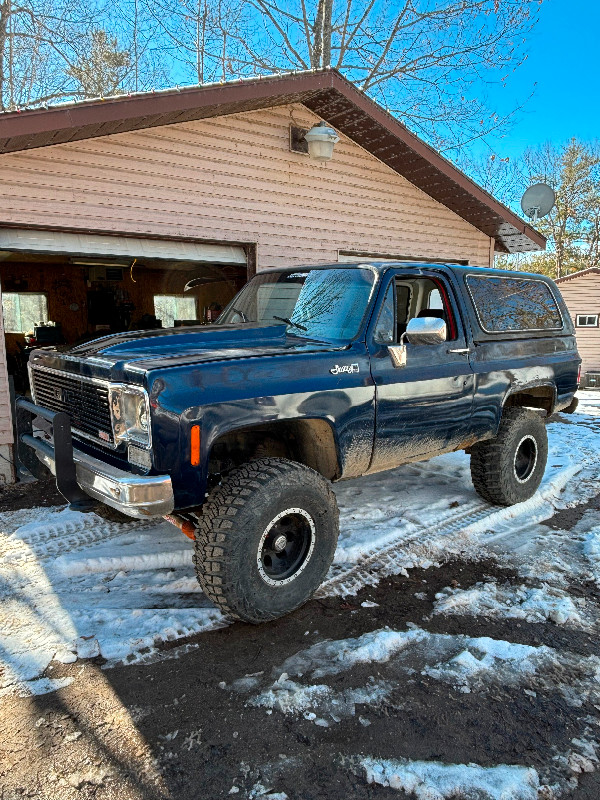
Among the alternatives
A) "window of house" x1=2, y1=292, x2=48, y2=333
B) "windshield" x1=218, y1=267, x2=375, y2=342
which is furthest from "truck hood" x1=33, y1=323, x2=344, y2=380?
"window of house" x1=2, y1=292, x2=48, y2=333

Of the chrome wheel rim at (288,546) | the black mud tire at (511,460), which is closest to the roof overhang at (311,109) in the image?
the chrome wheel rim at (288,546)

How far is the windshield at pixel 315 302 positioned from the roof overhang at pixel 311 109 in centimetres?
269

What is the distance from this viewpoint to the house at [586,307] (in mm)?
20062

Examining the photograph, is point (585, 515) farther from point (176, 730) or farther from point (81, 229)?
point (81, 229)

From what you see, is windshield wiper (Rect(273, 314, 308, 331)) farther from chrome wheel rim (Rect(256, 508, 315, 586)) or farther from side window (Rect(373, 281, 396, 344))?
chrome wheel rim (Rect(256, 508, 315, 586))

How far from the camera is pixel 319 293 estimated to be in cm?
407

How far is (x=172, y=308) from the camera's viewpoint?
1639 cm

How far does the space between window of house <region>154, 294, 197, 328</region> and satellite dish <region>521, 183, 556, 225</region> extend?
9604 millimetres

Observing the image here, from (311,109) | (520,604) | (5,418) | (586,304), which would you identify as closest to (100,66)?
(311,109)

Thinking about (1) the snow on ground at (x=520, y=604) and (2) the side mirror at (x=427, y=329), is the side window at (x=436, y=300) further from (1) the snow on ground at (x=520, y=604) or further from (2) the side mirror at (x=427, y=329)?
(1) the snow on ground at (x=520, y=604)

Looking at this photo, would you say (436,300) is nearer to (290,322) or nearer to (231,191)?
(290,322)

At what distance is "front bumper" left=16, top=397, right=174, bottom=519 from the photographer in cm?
271

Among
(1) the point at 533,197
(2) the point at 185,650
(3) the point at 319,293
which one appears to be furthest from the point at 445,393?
(1) the point at 533,197

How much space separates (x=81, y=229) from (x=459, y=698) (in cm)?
615
